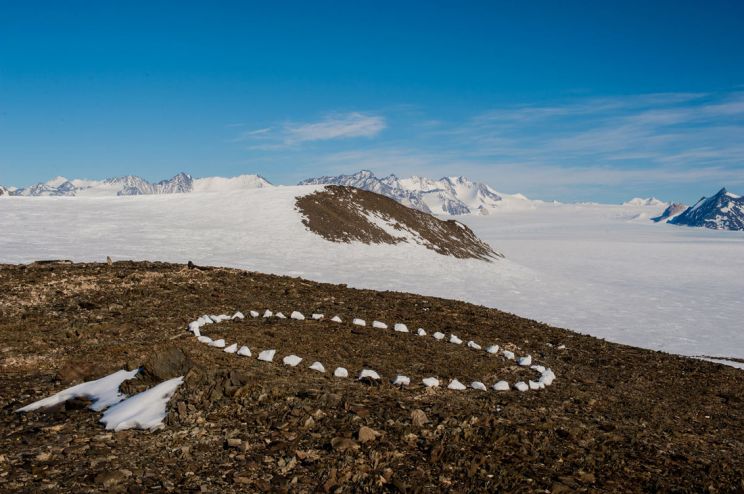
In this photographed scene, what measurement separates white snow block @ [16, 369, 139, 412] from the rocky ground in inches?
11.7

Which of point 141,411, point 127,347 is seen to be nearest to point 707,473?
point 141,411

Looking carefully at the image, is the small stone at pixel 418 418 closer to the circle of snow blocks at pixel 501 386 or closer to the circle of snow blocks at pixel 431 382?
the circle of snow blocks at pixel 431 382

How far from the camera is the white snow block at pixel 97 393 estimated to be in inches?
354

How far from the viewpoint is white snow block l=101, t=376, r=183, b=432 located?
25.9ft

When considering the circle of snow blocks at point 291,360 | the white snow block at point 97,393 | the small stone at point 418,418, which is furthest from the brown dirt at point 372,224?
the small stone at point 418,418

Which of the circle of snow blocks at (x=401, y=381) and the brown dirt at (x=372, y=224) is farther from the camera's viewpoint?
the brown dirt at (x=372, y=224)

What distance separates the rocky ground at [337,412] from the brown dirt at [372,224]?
46.8m

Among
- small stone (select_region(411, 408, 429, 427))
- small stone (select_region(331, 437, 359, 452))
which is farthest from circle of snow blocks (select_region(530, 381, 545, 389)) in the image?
small stone (select_region(331, 437, 359, 452))

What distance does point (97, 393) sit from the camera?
30.9ft

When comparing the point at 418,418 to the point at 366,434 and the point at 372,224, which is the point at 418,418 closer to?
the point at 366,434

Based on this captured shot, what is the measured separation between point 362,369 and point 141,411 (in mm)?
4907

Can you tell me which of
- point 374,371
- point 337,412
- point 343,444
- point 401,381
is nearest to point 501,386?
point 401,381

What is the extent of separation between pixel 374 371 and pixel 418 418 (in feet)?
10.6

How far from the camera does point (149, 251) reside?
147 ft
